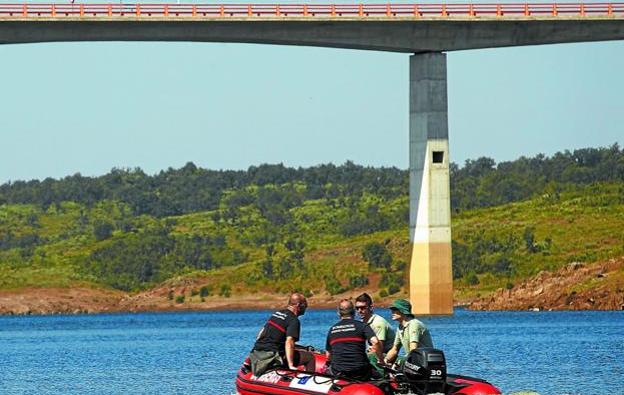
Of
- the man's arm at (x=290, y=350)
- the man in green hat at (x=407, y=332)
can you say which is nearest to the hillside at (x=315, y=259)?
the man's arm at (x=290, y=350)

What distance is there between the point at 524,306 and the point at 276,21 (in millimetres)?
41734

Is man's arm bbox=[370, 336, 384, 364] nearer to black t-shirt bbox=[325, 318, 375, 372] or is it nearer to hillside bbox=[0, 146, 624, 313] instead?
black t-shirt bbox=[325, 318, 375, 372]

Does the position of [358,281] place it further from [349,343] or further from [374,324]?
[349,343]

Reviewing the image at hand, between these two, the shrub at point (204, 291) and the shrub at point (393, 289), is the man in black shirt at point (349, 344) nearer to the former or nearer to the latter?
the shrub at point (393, 289)

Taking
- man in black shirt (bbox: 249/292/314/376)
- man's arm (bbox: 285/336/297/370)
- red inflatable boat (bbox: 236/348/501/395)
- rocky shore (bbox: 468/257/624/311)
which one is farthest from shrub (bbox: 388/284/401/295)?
red inflatable boat (bbox: 236/348/501/395)

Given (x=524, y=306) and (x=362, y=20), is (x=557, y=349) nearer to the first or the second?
(x=362, y=20)

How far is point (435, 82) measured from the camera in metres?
91.2

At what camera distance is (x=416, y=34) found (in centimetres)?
9075

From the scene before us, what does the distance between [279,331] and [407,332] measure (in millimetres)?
3100

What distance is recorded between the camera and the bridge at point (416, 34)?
8738cm

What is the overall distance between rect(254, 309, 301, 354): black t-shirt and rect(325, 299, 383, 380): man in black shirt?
6.08 feet

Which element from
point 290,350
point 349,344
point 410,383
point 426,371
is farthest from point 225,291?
point 426,371

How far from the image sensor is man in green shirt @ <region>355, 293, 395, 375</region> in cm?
3566

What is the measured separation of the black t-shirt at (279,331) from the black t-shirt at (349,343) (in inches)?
75.3
